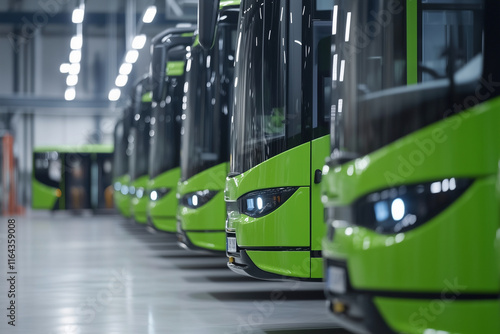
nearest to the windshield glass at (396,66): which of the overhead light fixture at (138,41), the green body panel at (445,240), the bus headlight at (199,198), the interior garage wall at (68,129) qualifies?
the green body panel at (445,240)

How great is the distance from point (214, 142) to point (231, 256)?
298cm

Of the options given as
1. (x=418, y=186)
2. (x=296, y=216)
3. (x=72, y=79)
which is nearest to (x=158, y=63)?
(x=296, y=216)

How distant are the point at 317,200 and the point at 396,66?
2734mm

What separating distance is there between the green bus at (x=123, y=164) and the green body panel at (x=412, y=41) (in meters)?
19.0

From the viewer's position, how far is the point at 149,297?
9875 millimetres

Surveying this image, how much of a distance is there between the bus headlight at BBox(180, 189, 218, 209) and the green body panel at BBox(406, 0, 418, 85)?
5873 mm

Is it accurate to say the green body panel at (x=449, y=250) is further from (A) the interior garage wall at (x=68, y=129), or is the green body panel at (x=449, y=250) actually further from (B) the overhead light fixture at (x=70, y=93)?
(A) the interior garage wall at (x=68, y=129)

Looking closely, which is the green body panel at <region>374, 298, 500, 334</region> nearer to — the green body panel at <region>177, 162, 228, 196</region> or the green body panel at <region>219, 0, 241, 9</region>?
Result: the green body panel at <region>219, 0, 241, 9</region>

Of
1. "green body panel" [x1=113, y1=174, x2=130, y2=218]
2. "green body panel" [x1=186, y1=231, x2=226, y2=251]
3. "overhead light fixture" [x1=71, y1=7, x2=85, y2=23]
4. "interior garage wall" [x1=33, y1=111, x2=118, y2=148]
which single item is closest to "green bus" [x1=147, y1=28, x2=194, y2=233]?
"green body panel" [x1=186, y1=231, x2=226, y2=251]

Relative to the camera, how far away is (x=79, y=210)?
1420 inches

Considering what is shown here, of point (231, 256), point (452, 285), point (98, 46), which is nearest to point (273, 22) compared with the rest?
point (231, 256)

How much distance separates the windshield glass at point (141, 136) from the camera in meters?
20.4

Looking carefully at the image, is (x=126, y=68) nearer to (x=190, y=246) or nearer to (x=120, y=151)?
(x=120, y=151)

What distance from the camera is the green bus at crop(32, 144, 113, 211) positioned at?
1414 inches
